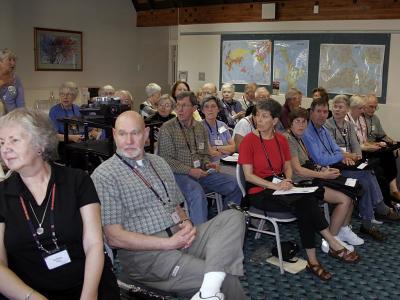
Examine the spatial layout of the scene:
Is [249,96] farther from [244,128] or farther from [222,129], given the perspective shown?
[244,128]

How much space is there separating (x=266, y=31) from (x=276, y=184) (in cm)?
494

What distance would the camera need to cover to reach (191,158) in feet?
12.5

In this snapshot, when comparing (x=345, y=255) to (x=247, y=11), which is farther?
(x=247, y=11)

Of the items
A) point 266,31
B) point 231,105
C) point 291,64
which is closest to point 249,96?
point 231,105

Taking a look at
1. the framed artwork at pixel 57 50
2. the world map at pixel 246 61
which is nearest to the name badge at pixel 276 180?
the world map at pixel 246 61

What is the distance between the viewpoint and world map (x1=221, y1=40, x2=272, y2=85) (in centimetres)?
777

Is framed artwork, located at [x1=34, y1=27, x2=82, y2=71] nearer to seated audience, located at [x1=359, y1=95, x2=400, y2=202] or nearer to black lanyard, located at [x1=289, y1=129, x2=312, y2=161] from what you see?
seated audience, located at [x1=359, y1=95, x2=400, y2=202]

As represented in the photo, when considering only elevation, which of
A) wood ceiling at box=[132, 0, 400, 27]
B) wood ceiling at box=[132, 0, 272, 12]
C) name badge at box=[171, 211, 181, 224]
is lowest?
name badge at box=[171, 211, 181, 224]

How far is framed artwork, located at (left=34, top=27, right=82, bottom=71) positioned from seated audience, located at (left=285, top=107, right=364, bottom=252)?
5.79m

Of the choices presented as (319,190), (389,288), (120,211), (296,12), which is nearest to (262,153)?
(319,190)

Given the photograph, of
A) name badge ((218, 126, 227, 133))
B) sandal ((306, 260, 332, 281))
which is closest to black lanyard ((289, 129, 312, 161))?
name badge ((218, 126, 227, 133))

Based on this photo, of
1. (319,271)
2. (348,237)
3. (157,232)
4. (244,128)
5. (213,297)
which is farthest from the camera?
(244,128)

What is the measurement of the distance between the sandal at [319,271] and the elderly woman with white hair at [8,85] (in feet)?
9.56

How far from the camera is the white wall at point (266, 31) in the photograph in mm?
6398
